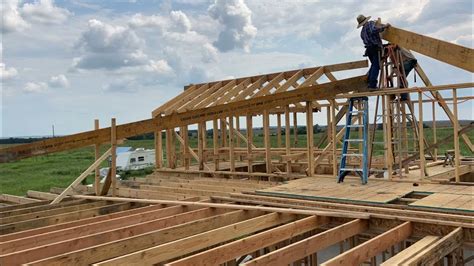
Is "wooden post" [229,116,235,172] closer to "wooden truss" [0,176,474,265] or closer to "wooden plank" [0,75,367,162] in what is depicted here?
"wooden plank" [0,75,367,162]

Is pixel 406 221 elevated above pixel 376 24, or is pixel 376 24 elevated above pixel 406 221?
pixel 376 24

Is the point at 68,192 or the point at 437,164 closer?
the point at 68,192

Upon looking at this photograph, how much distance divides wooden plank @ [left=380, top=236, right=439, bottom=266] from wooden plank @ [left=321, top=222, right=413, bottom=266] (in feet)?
0.77

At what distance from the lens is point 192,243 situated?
458 centimetres

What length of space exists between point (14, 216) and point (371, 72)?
7.68m

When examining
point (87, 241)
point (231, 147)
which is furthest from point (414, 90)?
point (87, 241)

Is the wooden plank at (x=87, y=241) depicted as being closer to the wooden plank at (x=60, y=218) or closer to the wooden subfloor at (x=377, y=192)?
the wooden plank at (x=60, y=218)

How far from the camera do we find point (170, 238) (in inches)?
201

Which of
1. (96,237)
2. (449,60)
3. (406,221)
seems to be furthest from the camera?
(449,60)

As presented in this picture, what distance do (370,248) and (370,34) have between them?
614 cm

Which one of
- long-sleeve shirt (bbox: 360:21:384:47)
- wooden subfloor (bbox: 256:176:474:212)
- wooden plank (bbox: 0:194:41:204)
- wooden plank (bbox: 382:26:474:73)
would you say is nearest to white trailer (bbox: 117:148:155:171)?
wooden plank (bbox: 0:194:41:204)

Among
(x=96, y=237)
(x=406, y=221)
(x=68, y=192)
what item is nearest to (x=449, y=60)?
(x=406, y=221)

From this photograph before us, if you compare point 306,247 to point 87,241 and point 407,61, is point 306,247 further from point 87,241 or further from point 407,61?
point 407,61

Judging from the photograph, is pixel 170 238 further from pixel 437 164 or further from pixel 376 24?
pixel 437 164
